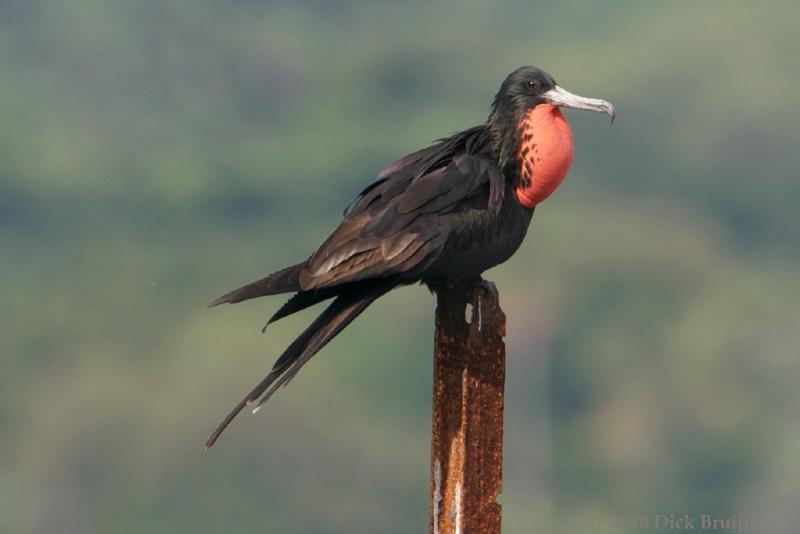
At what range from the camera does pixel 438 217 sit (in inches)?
273

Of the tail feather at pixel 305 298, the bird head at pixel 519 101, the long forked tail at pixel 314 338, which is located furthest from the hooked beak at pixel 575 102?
the tail feather at pixel 305 298

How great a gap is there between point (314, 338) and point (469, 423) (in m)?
1.09

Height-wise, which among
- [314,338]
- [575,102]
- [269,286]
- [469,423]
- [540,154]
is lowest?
[469,423]

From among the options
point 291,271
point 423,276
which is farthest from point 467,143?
point 291,271

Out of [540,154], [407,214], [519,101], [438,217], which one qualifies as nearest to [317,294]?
[407,214]

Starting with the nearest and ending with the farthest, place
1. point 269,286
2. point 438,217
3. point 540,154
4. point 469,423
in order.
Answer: point 469,423, point 269,286, point 438,217, point 540,154

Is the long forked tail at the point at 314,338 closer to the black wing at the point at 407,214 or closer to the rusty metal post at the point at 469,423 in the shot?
the black wing at the point at 407,214

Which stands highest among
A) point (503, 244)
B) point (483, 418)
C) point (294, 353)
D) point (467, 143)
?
point (467, 143)

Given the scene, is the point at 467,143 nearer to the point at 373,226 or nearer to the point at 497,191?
the point at 497,191

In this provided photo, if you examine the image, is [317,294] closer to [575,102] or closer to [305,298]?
[305,298]

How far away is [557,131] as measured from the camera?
7344 millimetres

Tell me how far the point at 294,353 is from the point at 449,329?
0.81 metres

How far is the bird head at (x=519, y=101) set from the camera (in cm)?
734

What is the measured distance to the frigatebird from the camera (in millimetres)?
6586
